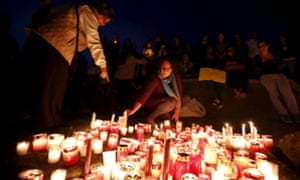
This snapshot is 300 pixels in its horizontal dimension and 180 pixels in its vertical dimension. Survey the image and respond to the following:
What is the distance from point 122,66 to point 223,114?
305 cm

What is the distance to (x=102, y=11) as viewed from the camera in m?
3.45

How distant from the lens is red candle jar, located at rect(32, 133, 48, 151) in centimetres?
289

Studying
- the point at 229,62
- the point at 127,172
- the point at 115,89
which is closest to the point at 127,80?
the point at 115,89

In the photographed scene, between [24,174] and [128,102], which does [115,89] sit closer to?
[128,102]

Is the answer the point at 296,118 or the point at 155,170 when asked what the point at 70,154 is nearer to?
the point at 155,170

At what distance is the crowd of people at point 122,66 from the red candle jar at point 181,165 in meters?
1.87

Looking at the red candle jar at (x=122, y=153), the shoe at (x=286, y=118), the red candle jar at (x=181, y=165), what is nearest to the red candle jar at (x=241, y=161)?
the red candle jar at (x=181, y=165)

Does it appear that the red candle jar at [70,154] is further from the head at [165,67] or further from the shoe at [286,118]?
the shoe at [286,118]

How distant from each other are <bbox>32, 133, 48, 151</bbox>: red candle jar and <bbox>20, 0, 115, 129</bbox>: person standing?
750 mm

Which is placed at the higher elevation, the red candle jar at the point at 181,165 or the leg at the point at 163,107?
the leg at the point at 163,107

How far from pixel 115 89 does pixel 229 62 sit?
3224 millimetres

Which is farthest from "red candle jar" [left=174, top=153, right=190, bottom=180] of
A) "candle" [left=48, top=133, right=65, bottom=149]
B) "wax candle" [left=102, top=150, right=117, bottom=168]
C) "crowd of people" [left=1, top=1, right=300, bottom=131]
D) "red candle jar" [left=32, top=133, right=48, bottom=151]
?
"crowd of people" [left=1, top=1, right=300, bottom=131]

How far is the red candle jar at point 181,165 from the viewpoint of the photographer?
206 cm

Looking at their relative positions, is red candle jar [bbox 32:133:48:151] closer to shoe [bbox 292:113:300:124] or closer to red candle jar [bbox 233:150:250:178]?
red candle jar [bbox 233:150:250:178]
